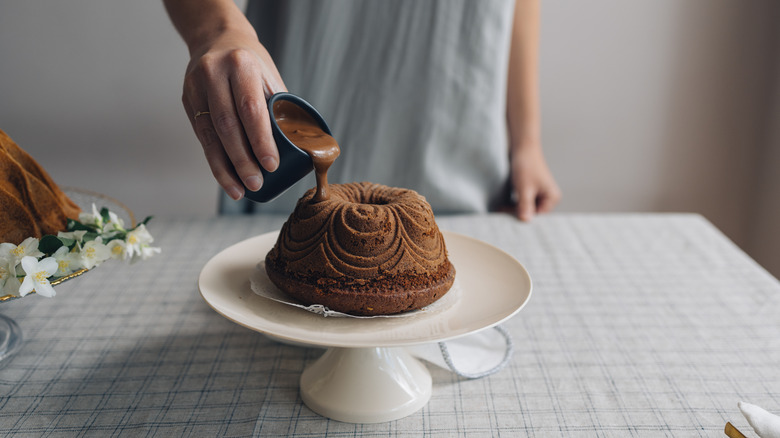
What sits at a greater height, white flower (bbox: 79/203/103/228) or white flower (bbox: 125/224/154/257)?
white flower (bbox: 79/203/103/228)

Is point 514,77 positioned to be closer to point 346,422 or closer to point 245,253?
point 245,253

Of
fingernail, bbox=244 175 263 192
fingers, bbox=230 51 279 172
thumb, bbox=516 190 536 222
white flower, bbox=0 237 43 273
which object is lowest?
thumb, bbox=516 190 536 222

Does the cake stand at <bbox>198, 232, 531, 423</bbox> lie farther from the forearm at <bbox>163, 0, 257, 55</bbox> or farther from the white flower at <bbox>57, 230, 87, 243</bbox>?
the forearm at <bbox>163, 0, 257, 55</bbox>

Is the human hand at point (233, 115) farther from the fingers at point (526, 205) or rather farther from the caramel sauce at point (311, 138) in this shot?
the fingers at point (526, 205)

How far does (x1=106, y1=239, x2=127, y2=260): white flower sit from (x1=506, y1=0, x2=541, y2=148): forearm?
1.38 metres

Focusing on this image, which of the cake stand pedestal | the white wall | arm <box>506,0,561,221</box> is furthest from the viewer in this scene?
the white wall

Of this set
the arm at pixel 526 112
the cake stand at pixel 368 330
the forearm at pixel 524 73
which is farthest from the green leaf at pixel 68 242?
the forearm at pixel 524 73

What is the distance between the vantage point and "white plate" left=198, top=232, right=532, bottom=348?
0.79 meters

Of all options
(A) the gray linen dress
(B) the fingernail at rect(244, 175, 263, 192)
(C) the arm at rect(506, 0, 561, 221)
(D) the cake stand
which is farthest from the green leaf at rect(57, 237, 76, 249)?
Result: (C) the arm at rect(506, 0, 561, 221)

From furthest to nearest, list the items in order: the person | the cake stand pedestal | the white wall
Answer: the white wall
the person
the cake stand pedestal

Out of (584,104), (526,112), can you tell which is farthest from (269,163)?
(584,104)

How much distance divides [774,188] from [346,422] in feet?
8.86

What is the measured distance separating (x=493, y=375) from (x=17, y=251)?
0.80 m

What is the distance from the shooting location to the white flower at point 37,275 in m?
0.83
